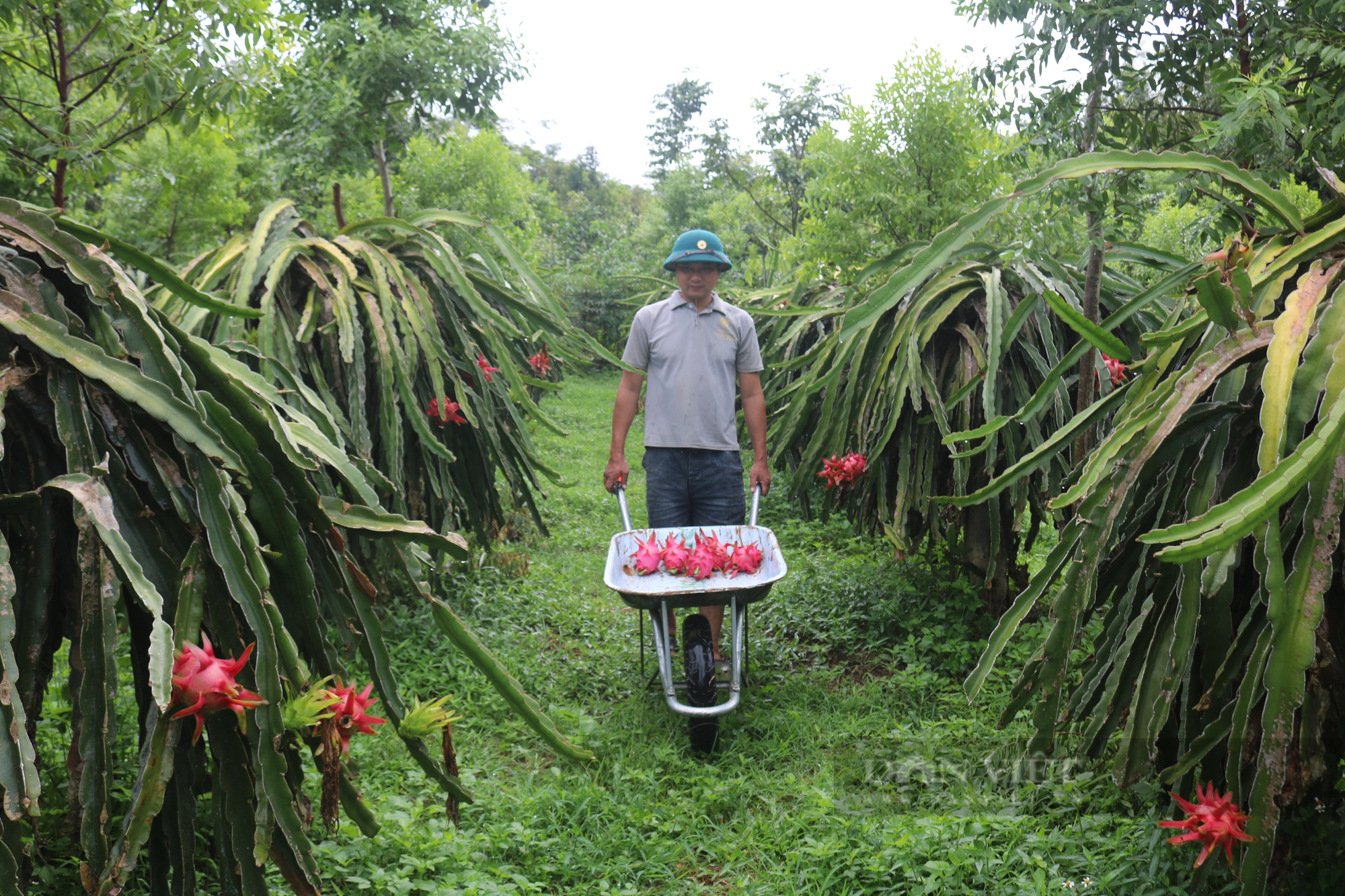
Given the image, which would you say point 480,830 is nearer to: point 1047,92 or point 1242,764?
point 1242,764

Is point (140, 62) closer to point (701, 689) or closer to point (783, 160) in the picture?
point (701, 689)

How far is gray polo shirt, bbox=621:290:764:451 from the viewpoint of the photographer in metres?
4.05

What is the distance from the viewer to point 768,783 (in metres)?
3.13

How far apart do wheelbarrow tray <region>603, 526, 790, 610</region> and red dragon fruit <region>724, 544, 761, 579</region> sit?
0.06 ft

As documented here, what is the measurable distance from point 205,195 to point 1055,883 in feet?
41.1

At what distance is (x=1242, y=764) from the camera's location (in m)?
1.67

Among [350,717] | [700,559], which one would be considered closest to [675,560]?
[700,559]

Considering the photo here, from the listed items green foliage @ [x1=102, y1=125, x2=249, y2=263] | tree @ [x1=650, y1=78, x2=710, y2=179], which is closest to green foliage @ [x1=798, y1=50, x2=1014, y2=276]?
green foliage @ [x1=102, y1=125, x2=249, y2=263]

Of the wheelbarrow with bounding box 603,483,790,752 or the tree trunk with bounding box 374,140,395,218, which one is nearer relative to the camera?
the wheelbarrow with bounding box 603,483,790,752

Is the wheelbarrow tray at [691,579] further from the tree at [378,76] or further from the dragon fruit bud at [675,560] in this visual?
the tree at [378,76]

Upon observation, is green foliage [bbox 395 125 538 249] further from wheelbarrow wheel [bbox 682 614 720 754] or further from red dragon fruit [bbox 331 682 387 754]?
red dragon fruit [bbox 331 682 387 754]

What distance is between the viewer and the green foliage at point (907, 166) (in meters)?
8.04

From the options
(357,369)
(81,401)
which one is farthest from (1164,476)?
(357,369)

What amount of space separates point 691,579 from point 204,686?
236cm
